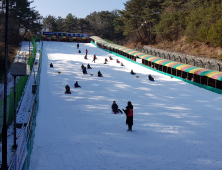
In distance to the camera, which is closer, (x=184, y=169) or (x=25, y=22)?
(x=184, y=169)

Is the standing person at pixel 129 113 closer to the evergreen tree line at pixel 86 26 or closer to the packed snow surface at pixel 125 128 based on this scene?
the packed snow surface at pixel 125 128

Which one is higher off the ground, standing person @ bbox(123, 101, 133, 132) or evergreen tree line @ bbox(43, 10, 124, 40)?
evergreen tree line @ bbox(43, 10, 124, 40)

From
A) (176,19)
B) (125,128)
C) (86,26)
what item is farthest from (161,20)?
(125,128)

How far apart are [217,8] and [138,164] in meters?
41.8

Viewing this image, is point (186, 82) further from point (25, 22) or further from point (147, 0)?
point (25, 22)

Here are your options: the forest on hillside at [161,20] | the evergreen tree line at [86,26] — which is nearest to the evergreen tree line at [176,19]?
the forest on hillside at [161,20]

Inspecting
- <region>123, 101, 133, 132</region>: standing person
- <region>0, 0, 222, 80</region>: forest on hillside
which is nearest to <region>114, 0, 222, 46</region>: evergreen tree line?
<region>0, 0, 222, 80</region>: forest on hillside

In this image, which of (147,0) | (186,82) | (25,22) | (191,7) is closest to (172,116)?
(186,82)

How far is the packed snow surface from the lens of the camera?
8.26 meters

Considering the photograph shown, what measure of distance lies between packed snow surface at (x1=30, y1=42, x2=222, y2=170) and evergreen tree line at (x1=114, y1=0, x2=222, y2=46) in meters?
23.8

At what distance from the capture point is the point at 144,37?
7475cm

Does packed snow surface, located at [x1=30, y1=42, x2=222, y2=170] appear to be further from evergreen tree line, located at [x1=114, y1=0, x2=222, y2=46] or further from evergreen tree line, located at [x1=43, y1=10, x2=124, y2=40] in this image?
evergreen tree line, located at [x1=43, y1=10, x2=124, y2=40]

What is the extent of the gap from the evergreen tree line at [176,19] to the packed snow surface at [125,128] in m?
23.8

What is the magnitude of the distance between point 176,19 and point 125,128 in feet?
155
